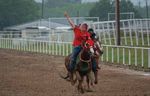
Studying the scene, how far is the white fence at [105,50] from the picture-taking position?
23.9m

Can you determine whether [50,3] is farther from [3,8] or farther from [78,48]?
[78,48]

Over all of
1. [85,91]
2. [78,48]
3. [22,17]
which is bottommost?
[85,91]

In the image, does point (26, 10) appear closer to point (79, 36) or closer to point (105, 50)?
point (105, 50)

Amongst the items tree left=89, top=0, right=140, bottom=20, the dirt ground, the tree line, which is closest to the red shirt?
the dirt ground

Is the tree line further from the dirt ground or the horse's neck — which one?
the horse's neck

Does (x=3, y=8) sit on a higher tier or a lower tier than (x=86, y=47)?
higher

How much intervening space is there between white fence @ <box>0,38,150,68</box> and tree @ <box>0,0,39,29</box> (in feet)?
121

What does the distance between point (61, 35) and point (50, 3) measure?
373 ft

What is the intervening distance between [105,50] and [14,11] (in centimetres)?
5737

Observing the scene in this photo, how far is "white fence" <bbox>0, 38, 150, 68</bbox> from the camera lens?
2394cm

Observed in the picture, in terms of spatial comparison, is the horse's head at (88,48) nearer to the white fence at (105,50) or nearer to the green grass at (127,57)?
the white fence at (105,50)

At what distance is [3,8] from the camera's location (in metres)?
82.9

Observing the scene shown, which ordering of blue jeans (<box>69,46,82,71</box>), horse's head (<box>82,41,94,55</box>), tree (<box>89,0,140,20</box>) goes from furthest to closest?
tree (<box>89,0,140,20</box>), blue jeans (<box>69,46,82,71</box>), horse's head (<box>82,41,94,55</box>)

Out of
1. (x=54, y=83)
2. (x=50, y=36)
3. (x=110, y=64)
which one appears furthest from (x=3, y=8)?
(x=54, y=83)
